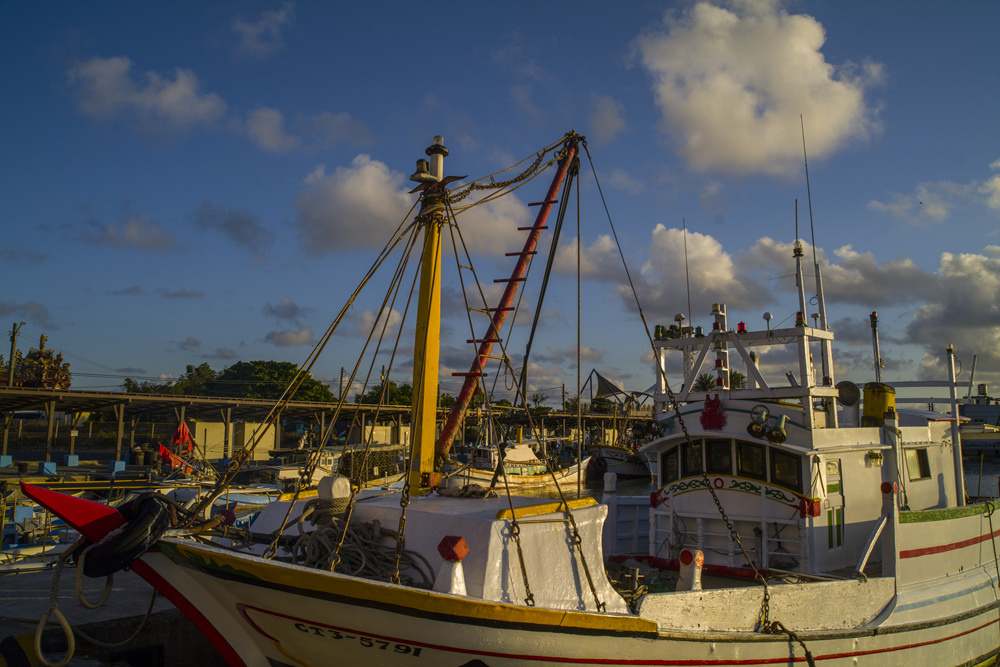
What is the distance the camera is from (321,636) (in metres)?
5.71

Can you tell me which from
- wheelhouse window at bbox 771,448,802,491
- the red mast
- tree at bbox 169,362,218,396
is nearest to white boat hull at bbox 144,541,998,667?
wheelhouse window at bbox 771,448,802,491

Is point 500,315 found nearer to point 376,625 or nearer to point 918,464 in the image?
point 918,464

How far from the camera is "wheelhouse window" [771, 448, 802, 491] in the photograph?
9406 millimetres

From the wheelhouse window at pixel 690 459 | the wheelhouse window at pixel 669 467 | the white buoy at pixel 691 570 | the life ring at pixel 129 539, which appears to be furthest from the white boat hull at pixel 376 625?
the wheelhouse window at pixel 669 467

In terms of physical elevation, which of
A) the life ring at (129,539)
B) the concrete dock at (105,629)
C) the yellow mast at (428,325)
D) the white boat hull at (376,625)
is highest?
the yellow mast at (428,325)

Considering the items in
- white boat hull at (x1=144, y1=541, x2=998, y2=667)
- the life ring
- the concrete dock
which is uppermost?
the life ring

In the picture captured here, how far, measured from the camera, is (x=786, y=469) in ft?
31.3

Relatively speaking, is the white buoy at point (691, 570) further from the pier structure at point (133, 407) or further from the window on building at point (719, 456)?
the pier structure at point (133, 407)

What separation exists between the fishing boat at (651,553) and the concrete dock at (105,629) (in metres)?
1.93

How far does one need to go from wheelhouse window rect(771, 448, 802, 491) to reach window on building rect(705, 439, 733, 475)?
25.5 inches

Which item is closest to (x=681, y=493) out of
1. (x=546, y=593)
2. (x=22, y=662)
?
(x=546, y=593)

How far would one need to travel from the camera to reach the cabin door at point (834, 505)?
9.54 meters

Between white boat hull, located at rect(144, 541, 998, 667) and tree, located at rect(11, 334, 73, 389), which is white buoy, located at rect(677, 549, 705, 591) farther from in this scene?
tree, located at rect(11, 334, 73, 389)

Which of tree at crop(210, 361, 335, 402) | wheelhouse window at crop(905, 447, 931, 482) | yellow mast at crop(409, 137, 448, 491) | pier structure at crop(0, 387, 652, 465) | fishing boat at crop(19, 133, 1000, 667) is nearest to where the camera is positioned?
fishing boat at crop(19, 133, 1000, 667)
